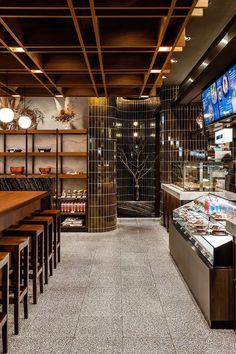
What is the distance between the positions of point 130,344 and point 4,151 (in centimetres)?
632

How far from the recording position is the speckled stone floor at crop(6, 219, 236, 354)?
2.94 metres

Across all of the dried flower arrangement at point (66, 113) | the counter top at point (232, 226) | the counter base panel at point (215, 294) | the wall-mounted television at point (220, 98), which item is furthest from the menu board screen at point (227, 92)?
the dried flower arrangement at point (66, 113)

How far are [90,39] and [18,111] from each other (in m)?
4.76

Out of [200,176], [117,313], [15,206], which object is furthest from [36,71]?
[117,313]

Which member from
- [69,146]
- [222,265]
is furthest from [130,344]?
[69,146]

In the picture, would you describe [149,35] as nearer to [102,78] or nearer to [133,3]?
[133,3]

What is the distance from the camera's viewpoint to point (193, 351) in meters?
2.84

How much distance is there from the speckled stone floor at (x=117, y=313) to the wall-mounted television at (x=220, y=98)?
2.37 metres

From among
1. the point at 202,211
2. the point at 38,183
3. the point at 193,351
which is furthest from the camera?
the point at 38,183

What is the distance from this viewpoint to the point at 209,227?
4109 mm

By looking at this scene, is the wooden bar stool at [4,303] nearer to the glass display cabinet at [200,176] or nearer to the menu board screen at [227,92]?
the menu board screen at [227,92]

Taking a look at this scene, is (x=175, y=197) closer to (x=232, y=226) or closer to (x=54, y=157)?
(x=54, y=157)

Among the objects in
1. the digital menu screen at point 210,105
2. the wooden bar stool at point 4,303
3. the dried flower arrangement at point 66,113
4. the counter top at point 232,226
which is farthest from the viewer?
the dried flower arrangement at point 66,113

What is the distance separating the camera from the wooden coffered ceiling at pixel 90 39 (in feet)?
Answer: 10.2
